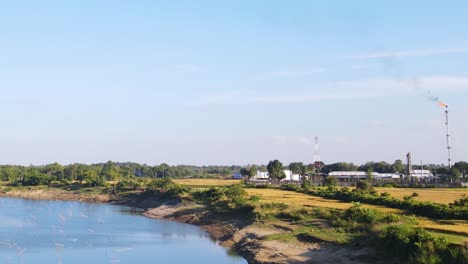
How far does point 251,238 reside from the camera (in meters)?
55.2

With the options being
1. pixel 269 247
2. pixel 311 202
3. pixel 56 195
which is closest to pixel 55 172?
pixel 56 195

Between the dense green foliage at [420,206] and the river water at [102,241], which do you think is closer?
the dense green foliage at [420,206]

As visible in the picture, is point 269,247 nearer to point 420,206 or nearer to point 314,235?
point 314,235

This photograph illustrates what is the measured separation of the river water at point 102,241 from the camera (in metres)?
50.1

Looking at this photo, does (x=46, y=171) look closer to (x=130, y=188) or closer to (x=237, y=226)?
(x=130, y=188)

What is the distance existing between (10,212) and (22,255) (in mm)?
50493

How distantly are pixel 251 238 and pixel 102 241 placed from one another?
55.2 ft

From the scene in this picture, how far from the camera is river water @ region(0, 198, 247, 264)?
164 ft

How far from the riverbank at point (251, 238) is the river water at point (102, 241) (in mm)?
1846

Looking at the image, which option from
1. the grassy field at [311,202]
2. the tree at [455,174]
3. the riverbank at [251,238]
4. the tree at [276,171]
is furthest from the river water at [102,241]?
the tree at [455,174]

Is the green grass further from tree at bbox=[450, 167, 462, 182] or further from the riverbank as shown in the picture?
tree at bbox=[450, 167, 462, 182]

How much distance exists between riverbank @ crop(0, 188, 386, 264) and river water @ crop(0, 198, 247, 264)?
1846 mm

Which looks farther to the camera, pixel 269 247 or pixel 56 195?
pixel 56 195

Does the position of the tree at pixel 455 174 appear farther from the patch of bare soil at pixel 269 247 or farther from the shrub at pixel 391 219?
the shrub at pixel 391 219
